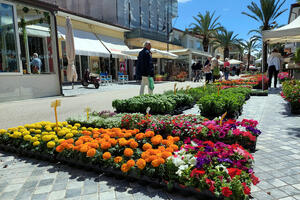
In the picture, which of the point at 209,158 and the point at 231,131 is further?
the point at 231,131

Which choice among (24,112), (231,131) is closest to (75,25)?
(24,112)

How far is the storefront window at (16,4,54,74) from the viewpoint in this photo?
8.91m

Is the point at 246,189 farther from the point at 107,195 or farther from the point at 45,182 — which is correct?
the point at 45,182

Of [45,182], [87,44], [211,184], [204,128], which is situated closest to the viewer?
[211,184]

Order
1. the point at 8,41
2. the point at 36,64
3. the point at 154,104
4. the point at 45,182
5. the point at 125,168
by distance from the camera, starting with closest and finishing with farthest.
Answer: the point at 125,168, the point at 45,182, the point at 154,104, the point at 8,41, the point at 36,64

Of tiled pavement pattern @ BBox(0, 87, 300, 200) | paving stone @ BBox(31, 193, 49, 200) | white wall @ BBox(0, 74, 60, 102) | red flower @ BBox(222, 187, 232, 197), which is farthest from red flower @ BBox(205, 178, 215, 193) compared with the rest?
white wall @ BBox(0, 74, 60, 102)

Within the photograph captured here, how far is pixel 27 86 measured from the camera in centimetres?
885

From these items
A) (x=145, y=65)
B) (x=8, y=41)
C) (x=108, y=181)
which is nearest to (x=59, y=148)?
(x=108, y=181)

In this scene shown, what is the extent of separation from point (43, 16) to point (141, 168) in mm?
9820

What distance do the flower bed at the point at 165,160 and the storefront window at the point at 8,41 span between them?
20.6ft

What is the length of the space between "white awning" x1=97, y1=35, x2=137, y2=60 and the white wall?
26.2ft

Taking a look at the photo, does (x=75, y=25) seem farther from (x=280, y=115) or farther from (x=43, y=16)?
(x=280, y=115)

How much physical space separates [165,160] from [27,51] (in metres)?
9.18

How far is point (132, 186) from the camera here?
238 cm
